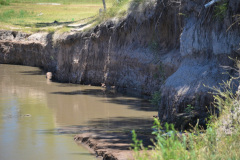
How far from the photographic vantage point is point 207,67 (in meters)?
12.2

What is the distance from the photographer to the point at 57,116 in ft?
48.4

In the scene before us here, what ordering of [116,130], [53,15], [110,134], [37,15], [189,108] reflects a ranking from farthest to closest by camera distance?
[37,15], [53,15], [116,130], [189,108], [110,134]

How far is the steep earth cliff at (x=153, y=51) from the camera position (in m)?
11.9

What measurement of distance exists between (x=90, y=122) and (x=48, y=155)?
388 centimetres

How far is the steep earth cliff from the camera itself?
1193 centimetres

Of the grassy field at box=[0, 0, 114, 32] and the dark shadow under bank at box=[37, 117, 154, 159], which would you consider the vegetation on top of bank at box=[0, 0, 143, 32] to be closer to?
the grassy field at box=[0, 0, 114, 32]

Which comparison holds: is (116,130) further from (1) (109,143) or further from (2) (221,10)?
(2) (221,10)

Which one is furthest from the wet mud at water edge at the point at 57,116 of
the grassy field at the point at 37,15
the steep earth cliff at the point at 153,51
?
the grassy field at the point at 37,15

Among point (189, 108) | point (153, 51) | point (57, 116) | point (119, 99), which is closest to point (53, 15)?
point (153, 51)

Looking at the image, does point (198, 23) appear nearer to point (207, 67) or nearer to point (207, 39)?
point (207, 39)

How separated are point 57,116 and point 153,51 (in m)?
4.99

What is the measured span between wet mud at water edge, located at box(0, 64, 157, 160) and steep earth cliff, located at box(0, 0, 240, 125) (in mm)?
890

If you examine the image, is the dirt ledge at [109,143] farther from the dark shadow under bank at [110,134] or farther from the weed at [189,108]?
the weed at [189,108]

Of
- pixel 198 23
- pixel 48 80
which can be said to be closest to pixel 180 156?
pixel 198 23
